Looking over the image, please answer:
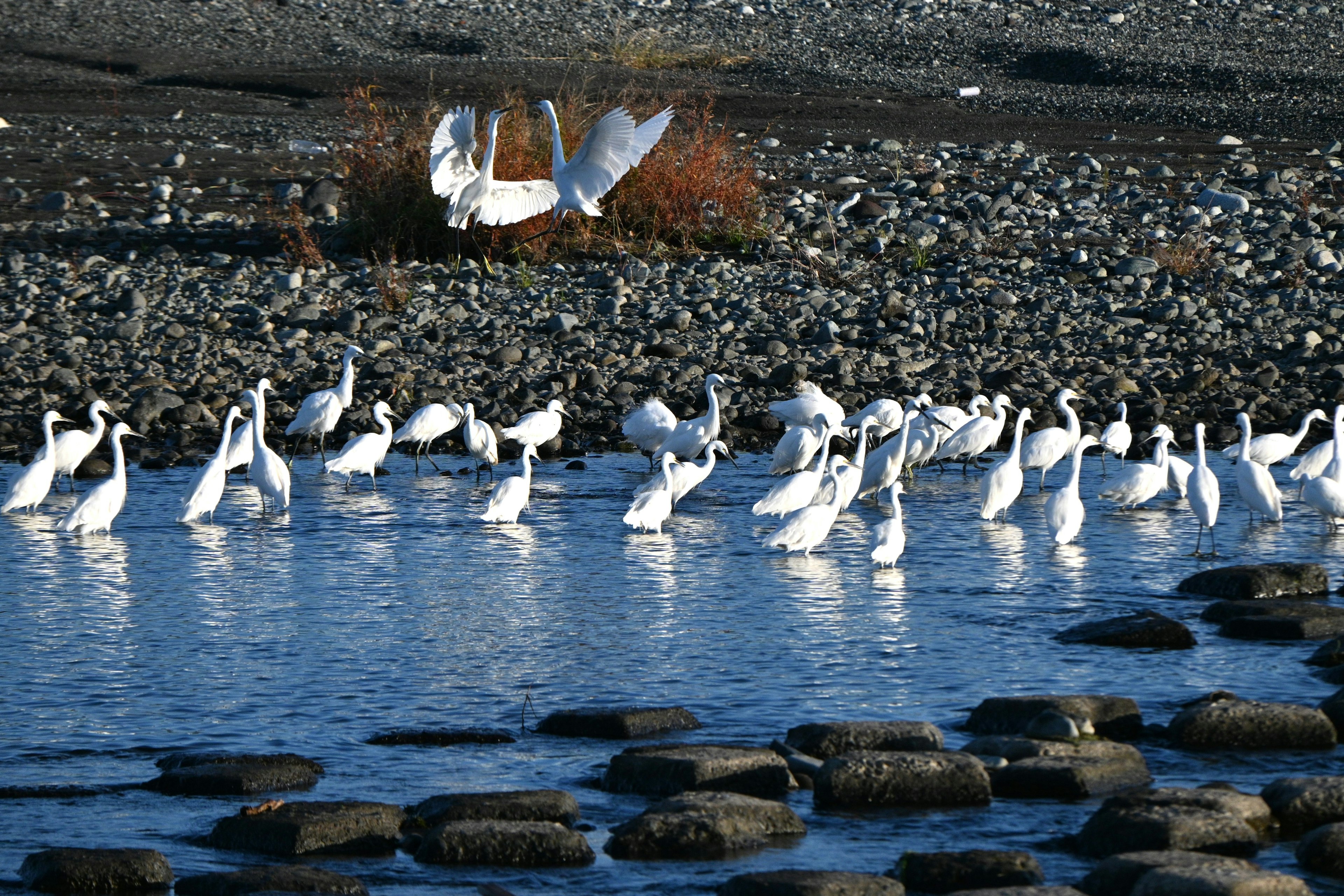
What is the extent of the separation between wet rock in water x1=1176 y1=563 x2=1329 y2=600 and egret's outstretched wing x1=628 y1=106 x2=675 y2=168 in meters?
A: 6.45

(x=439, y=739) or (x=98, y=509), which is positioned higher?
(x=98, y=509)

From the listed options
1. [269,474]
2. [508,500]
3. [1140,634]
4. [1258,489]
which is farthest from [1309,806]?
[269,474]

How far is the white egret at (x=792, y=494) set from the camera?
11.5 meters

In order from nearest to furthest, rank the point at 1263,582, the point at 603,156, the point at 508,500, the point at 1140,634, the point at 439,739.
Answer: the point at 439,739, the point at 1140,634, the point at 1263,582, the point at 508,500, the point at 603,156

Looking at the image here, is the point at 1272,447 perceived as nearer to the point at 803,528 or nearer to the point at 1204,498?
the point at 1204,498

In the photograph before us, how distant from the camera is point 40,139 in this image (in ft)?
79.3

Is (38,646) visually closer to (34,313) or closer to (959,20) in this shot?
(34,313)

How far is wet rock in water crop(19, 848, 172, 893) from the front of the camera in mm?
5535

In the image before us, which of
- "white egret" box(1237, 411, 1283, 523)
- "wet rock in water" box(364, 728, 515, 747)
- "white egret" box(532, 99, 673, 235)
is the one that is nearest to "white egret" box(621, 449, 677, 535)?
"white egret" box(1237, 411, 1283, 523)

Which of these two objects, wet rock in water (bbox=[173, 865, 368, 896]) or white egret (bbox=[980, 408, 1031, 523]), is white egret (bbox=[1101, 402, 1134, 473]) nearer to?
white egret (bbox=[980, 408, 1031, 523])

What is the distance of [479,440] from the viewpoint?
43.4 ft

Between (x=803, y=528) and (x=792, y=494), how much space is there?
0.91 metres

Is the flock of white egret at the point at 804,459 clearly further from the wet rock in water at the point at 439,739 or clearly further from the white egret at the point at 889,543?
the wet rock in water at the point at 439,739

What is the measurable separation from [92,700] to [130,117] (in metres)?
20.0
